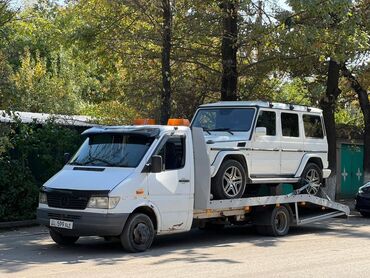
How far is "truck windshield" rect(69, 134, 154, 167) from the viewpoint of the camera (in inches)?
430

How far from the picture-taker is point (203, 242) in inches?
486

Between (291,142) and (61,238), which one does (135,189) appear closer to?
(61,238)

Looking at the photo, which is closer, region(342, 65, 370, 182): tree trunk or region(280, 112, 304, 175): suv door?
region(280, 112, 304, 175): suv door

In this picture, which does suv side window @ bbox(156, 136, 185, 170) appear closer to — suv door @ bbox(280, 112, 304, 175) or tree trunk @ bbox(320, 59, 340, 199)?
suv door @ bbox(280, 112, 304, 175)

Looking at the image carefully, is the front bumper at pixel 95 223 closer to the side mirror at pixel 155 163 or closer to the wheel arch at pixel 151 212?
the wheel arch at pixel 151 212

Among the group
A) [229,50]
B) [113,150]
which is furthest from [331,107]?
[113,150]

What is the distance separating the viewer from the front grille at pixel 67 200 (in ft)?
33.8

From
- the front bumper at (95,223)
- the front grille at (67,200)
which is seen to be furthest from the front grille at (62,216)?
the front grille at (67,200)

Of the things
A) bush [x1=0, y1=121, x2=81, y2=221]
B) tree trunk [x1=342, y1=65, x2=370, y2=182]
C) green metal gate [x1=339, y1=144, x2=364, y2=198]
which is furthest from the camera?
green metal gate [x1=339, y1=144, x2=364, y2=198]

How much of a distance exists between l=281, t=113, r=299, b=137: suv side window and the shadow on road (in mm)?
2294

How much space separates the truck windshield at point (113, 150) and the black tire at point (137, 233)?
3.18 ft

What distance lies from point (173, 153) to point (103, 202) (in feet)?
5.92

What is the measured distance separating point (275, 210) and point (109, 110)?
7.57 m

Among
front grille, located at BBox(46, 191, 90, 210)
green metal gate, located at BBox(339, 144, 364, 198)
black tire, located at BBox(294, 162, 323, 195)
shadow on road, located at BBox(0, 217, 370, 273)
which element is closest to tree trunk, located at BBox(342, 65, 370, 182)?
green metal gate, located at BBox(339, 144, 364, 198)
